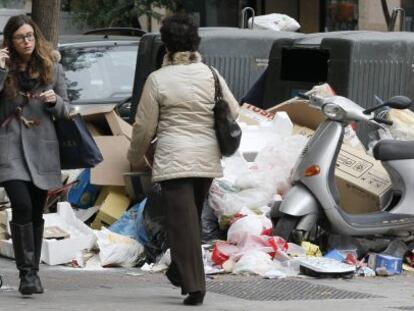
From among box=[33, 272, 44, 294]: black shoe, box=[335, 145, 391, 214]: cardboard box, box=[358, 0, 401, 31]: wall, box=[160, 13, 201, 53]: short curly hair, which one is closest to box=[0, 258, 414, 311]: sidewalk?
box=[33, 272, 44, 294]: black shoe

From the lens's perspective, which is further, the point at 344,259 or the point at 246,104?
the point at 246,104

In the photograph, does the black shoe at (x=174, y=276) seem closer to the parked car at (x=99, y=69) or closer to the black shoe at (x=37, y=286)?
the black shoe at (x=37, y=286)

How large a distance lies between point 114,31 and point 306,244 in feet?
33.4

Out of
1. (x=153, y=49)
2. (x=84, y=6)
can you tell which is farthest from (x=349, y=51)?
(x=84, y=6)

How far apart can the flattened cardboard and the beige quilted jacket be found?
7.78 ft

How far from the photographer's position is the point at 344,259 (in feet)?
28.1

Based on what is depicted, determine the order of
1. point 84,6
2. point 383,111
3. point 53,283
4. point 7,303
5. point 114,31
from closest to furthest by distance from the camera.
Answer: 1. point 7,303
2. point 53,283
3. point 383,111
4. point 114,31
5. point 84,6

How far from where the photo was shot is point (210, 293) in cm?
763

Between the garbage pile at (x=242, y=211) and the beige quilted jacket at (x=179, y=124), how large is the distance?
1.49m

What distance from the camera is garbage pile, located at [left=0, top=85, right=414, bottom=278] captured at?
849cm

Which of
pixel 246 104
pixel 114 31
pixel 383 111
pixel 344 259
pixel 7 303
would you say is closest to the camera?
pixel 7 303

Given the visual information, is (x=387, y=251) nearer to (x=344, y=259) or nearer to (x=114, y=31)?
(x=344, y=259)

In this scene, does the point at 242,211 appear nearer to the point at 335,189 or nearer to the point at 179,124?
the point at 335,189

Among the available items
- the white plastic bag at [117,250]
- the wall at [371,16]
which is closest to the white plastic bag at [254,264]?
the white plastic bag at [117,250]
